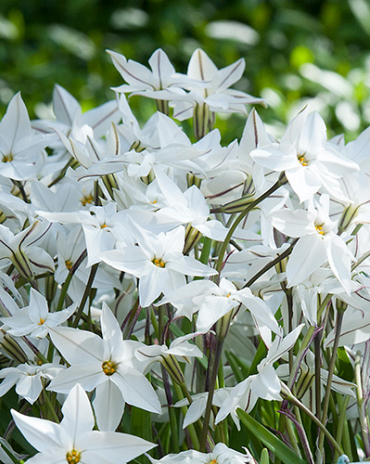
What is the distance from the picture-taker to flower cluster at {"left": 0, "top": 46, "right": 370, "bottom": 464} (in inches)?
17.6

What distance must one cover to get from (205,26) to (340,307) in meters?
2.39

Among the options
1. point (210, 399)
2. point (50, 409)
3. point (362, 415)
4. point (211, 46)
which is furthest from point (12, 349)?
point (211, 46)

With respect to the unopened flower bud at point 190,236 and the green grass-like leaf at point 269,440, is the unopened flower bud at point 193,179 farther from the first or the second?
the green grass-like leaf at point 269,440

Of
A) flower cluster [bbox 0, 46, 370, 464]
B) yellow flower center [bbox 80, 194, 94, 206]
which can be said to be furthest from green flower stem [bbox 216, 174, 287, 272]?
yellow flower center [bbox 80, 194, 94, 206]

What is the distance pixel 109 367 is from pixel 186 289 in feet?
0.25

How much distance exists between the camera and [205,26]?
2719mm

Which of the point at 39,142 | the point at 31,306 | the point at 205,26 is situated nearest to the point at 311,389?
the point at 31,306

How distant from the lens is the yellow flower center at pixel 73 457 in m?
0.41

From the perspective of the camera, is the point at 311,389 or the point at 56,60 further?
the point at 56,60

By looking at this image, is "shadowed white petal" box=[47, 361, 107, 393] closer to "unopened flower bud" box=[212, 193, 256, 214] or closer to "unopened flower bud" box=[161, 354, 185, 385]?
"unopened flower bud" box=[161, 354, 185, 385]

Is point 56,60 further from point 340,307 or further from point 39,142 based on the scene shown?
point 340,307

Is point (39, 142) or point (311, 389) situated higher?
point (39, 142)

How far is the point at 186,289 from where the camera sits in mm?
446

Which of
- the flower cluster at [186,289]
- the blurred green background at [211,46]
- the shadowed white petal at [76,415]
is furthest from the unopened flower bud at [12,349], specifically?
the blurred green background at [211,46]
